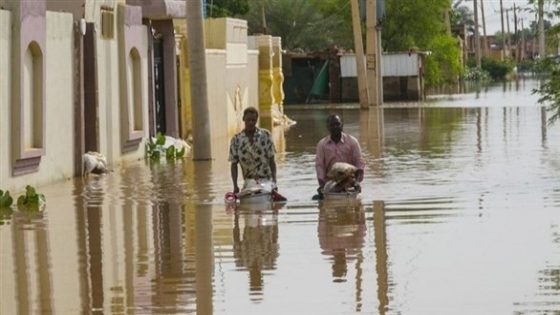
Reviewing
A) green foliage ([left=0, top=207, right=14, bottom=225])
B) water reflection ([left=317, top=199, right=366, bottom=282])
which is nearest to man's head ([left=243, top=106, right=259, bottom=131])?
water reflection ([left=317, top=199, right=366, bottom=282])

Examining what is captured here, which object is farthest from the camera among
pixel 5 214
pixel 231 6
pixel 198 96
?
pixel 231 6

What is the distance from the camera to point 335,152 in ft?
60.1

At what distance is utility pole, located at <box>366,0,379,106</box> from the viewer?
54.1 m

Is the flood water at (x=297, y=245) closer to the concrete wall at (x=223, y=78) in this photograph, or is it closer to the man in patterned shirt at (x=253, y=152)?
the man in patterned shirt at (x=253, y=152)

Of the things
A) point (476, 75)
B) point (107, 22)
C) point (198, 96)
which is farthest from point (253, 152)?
point (476, 75)

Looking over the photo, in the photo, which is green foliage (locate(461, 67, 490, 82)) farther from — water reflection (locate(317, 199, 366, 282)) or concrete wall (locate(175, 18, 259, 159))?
water reflection (locate(317, 199, 366, 282))

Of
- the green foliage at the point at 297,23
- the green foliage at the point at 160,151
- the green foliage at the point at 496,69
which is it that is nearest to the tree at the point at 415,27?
the green foliage at the point at 297,23

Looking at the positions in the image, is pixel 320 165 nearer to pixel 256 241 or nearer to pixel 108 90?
pixel 256 241

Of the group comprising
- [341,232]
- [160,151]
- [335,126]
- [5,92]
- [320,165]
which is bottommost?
[341,232]

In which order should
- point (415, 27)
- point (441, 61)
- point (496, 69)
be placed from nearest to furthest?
point (415, 27) < point (441, 61) < point (496, 69)

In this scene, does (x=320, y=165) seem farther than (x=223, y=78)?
No

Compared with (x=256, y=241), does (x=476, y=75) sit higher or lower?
higher

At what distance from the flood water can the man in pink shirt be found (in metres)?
0.41

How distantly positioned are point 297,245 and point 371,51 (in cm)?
4128
